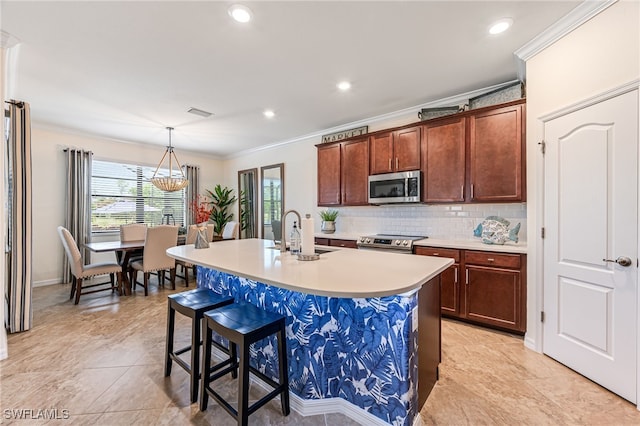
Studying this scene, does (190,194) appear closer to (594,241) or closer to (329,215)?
(329,215)

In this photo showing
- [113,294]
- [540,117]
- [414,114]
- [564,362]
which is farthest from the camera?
[113,294]

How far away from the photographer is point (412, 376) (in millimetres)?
1532

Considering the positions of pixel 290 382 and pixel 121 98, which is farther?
pixel 121 98

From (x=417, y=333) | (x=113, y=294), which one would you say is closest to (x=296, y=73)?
(x=417, y=333)

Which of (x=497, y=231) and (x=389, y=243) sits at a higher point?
(x=497, y=231)

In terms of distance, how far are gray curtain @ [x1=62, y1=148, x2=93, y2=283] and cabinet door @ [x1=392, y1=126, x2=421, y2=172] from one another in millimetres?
5266

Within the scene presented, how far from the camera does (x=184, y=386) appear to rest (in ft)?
6.59

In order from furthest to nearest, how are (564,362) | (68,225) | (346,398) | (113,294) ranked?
(68,225), (113,294), (564,362), (346,398)

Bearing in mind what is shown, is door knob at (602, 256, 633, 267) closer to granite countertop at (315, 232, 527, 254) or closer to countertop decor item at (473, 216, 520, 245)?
granite countertop at (315, 232, 527, 254)

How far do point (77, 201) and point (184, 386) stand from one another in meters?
4.45

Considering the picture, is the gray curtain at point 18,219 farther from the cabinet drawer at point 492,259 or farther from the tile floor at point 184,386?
the cabinet drawer at point 492,259

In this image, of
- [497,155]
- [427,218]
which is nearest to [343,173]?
[427,218]

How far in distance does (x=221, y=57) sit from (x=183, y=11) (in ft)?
1.93

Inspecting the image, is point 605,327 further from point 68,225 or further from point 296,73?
point 68,225
